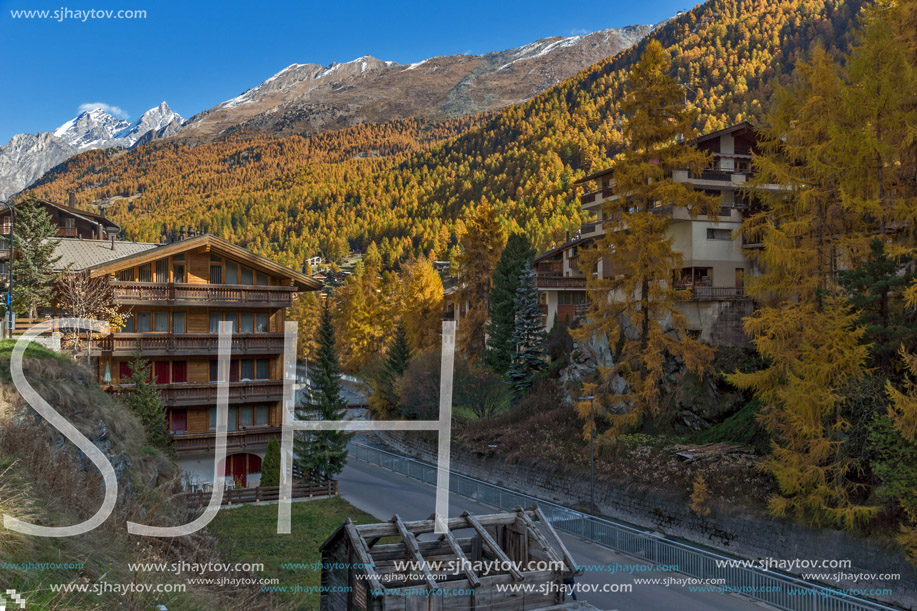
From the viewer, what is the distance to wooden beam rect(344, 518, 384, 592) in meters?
11.5

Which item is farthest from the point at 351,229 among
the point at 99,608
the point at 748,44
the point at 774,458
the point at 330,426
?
the point at 99,608

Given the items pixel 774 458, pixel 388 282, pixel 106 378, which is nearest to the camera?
pixel 774 458

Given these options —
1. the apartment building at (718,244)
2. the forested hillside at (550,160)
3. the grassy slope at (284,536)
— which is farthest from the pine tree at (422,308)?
the forested hillside at (550,160)

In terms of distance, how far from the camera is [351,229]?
18062 centimetres

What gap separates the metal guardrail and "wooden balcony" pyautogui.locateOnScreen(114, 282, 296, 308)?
40.3 feet

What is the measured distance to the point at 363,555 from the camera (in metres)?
12.1

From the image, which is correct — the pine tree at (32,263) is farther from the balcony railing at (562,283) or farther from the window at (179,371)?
the balcony railing at (562,283)

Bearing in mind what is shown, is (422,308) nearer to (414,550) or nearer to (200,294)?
(200,294)

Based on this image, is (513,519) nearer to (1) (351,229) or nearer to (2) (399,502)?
(2) (399,502)

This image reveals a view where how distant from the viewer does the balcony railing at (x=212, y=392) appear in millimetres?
29828

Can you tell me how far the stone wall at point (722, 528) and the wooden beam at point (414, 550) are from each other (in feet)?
48.1

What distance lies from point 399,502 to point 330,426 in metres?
5.26

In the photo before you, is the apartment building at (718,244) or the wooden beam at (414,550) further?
the apartment building at (718,244)

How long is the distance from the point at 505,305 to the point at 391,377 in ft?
33.5
